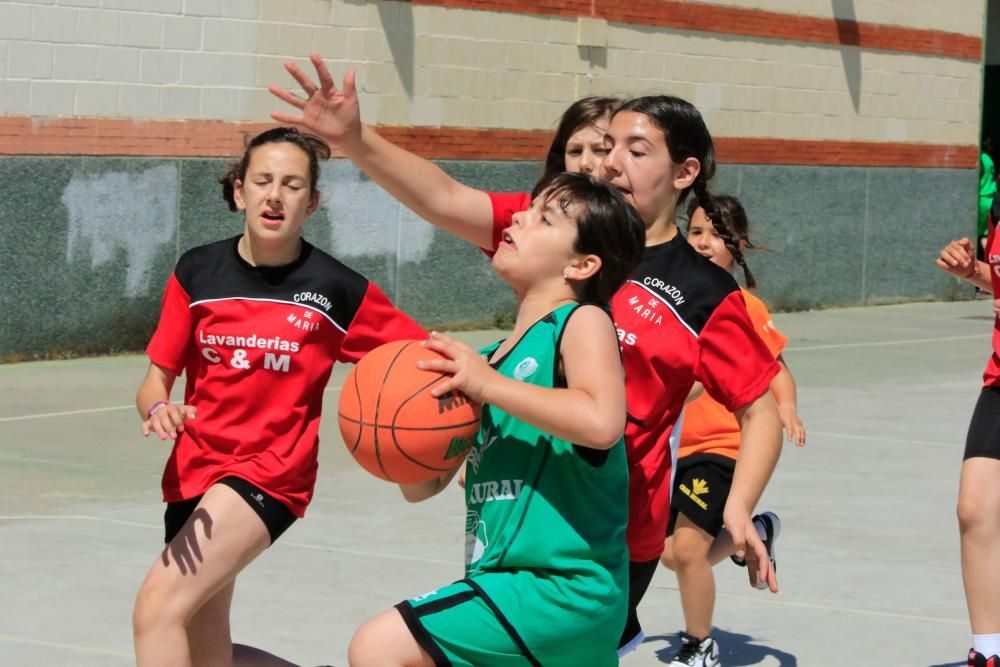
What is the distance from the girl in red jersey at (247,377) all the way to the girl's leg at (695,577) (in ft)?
4.61

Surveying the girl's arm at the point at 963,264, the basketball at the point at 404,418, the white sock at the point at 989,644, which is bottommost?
the white sock at the point at 989,644

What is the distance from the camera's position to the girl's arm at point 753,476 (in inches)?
177

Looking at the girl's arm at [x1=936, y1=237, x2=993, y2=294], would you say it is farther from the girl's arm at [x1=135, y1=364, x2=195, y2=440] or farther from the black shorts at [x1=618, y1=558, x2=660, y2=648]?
the girl's arm at [x1=135, y1=364, x2=195, y2=440]

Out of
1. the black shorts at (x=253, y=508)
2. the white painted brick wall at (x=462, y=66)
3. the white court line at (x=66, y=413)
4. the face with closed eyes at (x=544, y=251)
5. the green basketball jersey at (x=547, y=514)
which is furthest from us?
the white painted brick wall at (x=462, y=66)

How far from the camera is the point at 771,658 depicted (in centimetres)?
640

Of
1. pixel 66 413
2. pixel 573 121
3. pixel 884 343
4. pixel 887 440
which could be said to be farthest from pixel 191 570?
pixel 884 343

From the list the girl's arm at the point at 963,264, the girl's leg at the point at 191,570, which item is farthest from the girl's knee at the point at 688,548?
the girl's leg at the point at 191,570

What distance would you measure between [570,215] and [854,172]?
57.3ft

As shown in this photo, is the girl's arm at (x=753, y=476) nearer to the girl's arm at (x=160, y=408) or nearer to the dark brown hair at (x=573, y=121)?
the dark brown hair at (x=573, y=121)

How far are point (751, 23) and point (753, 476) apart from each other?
15327mm

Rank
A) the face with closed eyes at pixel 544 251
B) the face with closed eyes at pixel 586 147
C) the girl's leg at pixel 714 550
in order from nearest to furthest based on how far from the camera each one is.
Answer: the face with closed eyes at pixel 544 251 → the face with closed eyes at pixel 586 147 → the girl's leg at pixel 714 550

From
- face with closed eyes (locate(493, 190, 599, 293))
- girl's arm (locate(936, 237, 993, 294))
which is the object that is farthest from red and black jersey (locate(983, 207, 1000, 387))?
face with closed eyes (locate(493, 190, 599, 293))

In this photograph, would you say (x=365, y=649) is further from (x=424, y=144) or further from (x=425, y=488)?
(x=424, y=144)

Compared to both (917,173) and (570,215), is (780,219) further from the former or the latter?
(570,215)
